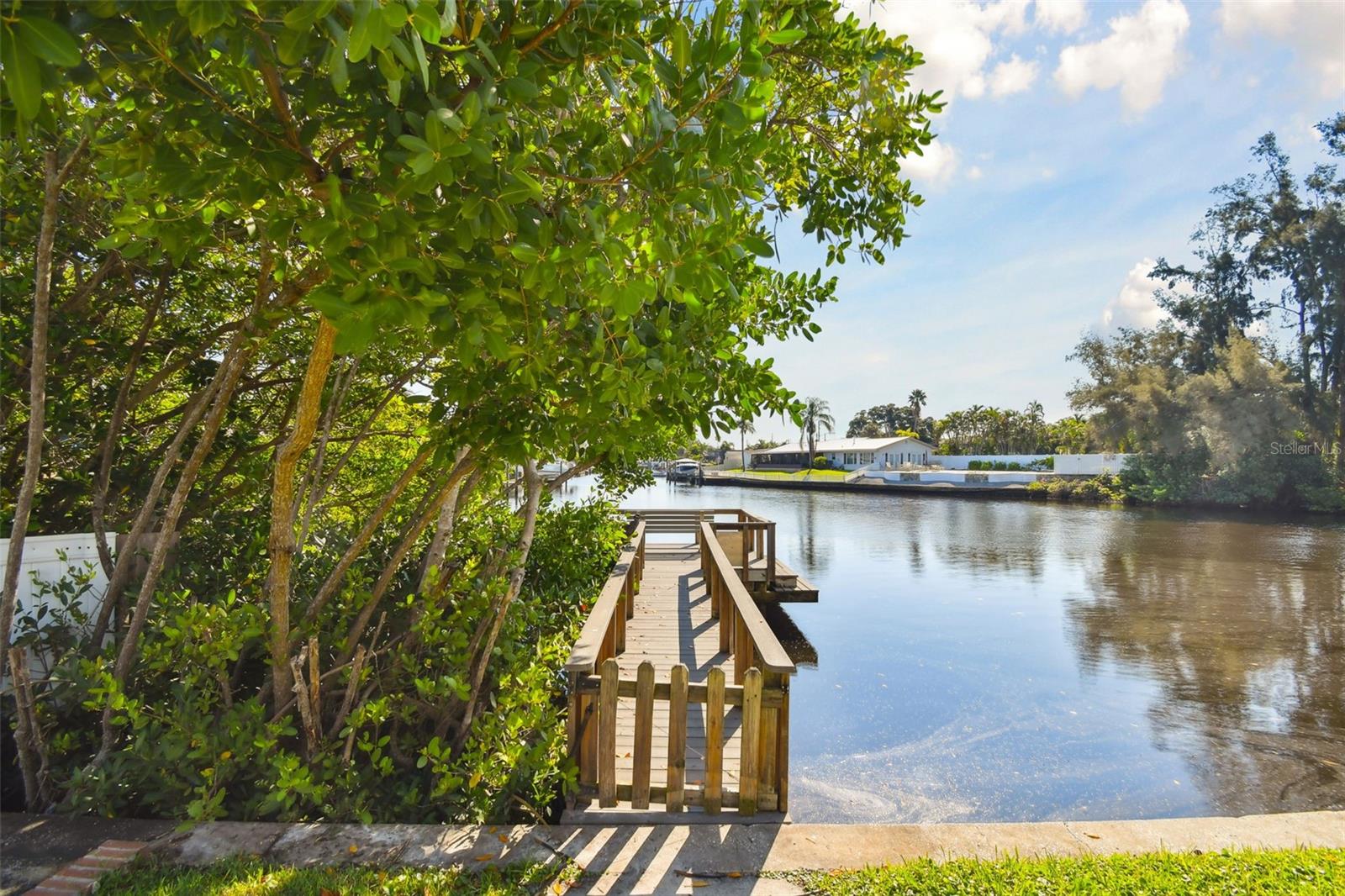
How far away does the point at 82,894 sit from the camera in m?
2.49

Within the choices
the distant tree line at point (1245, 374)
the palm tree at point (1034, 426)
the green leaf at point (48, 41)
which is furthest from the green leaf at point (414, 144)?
the palm tree at point (1034, 426)

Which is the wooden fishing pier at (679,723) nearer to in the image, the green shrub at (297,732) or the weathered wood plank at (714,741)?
the weathered wood plank at (714,741)

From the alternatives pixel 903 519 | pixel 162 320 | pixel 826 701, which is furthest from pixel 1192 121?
pixel 903 519

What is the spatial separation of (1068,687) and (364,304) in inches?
357

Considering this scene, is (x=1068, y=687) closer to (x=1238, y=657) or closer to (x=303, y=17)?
(x=1238, y=657)

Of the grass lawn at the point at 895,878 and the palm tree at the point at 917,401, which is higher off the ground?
the palm tree at the point at 917,401

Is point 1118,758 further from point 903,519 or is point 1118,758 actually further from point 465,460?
point 903,519

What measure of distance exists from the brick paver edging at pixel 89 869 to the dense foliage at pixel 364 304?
0.97 feet

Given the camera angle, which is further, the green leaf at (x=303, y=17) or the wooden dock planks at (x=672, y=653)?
the wooden dock planks at (x=672, y=653)

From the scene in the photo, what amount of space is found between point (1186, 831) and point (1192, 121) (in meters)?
7.50

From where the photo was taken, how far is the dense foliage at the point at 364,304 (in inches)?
66.3

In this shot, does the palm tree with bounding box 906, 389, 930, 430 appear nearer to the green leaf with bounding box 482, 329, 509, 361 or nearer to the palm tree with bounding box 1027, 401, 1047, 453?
the palm tree with bounding box 1027, 401, 1047, 453

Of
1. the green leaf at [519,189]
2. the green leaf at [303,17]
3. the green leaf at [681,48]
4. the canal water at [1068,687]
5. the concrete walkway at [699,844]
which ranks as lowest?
the canal water at [1068,687]

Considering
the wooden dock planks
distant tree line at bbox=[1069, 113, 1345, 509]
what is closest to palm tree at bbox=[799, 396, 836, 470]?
A: distant tree line at bbox=[1069, 113, 1345, 509]
